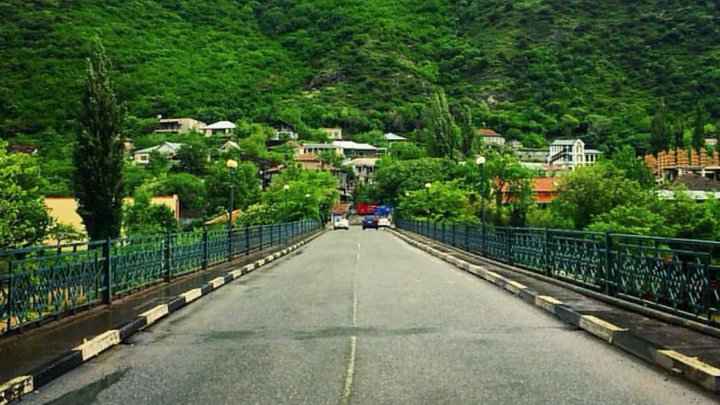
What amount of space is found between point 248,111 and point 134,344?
163 m

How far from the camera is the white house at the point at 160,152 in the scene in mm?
124081

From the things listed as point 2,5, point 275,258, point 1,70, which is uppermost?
point 2,5

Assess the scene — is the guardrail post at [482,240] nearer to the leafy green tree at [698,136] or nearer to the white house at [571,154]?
the leafy green tree at [698,136]

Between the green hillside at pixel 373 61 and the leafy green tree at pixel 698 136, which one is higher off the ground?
the green hillside at pixel 373 61

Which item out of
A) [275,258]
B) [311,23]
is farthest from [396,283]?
[311,23]

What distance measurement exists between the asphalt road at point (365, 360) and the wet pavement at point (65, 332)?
41cm

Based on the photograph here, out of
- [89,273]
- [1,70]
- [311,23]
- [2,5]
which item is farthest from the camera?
[311,23]

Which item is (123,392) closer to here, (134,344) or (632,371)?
(134,344)

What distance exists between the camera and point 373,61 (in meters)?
181

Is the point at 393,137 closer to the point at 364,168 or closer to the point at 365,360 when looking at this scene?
the point at 364,168

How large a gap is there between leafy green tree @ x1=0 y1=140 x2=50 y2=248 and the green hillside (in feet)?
253

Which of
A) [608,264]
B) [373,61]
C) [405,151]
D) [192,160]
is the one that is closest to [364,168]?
[405,151]

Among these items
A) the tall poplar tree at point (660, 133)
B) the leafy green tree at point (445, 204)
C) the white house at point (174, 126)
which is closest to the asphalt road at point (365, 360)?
the leafy green tree at point (445, 204)

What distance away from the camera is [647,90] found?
489ft
